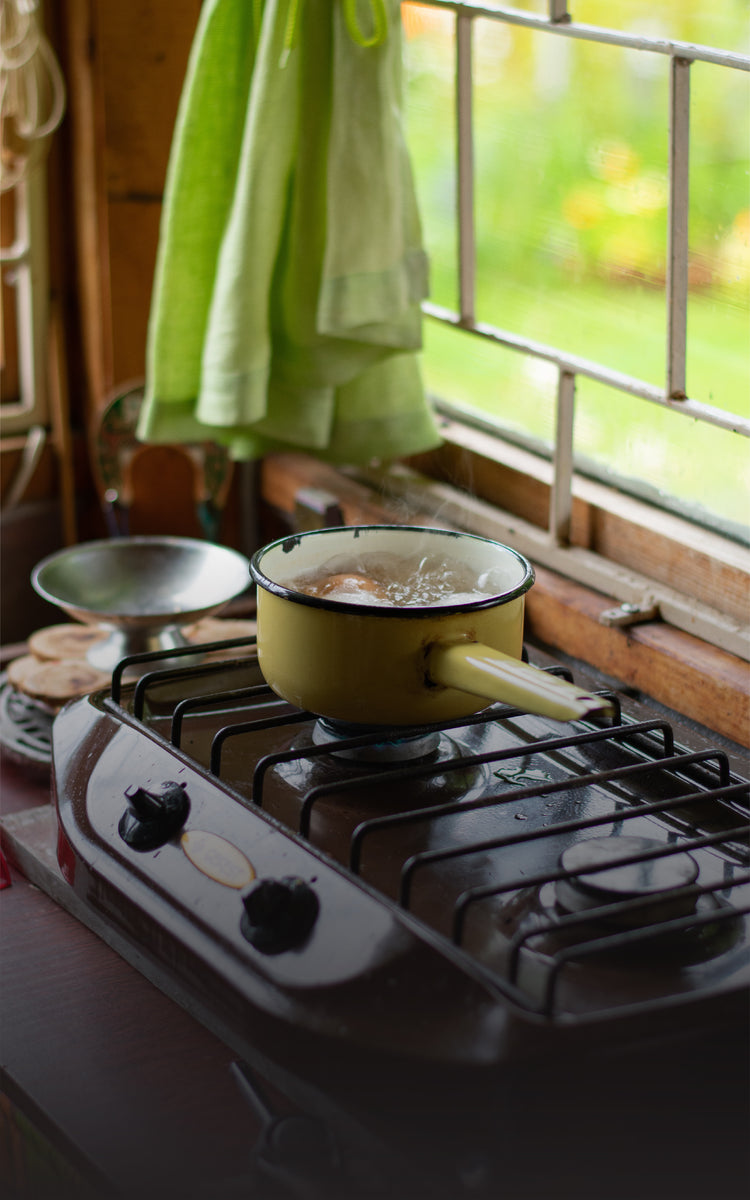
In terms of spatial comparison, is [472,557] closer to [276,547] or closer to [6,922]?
[276,547]

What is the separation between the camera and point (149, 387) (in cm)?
158

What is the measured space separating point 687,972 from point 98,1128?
379 millimetres

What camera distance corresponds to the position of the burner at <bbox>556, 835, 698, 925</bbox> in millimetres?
777

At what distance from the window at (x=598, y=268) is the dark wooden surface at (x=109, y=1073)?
62 cm

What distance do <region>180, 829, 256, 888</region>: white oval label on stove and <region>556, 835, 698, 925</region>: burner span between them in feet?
0.67

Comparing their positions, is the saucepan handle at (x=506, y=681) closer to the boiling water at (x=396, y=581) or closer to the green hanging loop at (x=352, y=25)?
the boiling water at (x=396, y=581)

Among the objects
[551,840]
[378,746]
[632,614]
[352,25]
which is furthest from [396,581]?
[352,25]

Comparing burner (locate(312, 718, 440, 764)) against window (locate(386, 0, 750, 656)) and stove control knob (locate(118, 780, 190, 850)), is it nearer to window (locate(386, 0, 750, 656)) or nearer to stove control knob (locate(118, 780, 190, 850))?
stove control knob (locate(118, 780, 190, 850))

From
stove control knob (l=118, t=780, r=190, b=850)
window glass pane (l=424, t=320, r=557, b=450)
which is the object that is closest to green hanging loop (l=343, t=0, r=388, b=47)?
window glass pane (l=424, t=320, r=557, b=450)

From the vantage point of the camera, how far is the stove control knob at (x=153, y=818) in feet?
2.86

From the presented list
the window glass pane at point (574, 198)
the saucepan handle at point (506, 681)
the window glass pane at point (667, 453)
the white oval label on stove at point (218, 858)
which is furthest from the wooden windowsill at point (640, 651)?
the white oval label on stove at point (218, 858)

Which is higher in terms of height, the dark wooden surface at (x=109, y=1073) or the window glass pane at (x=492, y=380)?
the window glass pane at (x=492, y=380)

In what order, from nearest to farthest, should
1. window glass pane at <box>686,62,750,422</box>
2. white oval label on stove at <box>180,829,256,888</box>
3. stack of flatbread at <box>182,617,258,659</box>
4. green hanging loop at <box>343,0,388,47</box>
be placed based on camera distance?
1. white oval label on stove at <box>180,829,256,888</box>
2. window glass pane at <box>686,62,750,422</box>
3. green hanging loop at <box>343,0,388,47</box>
4. stack of flatbread at <box>182,617,258,659</box>

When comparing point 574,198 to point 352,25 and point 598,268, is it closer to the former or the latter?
point 598,268
